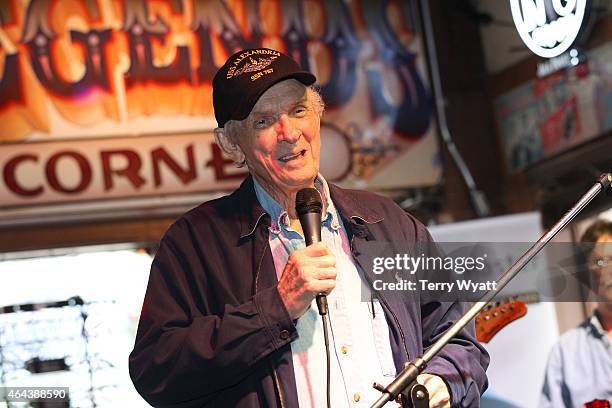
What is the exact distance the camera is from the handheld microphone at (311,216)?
181cm

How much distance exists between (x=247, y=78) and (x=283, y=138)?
0.15 meters

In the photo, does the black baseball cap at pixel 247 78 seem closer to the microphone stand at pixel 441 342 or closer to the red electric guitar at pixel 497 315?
the microphone stand at pixel 441 342

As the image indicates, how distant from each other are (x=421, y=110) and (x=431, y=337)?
16.4ft

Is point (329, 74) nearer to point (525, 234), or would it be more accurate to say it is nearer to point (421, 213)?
point (421, 213)

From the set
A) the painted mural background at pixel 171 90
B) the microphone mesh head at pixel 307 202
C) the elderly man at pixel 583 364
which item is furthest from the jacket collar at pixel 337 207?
the painted mural background at pixel 171 90

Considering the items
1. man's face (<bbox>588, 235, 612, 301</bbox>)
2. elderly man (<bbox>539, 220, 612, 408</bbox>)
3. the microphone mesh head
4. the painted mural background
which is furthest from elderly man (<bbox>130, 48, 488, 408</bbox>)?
the painted mural background

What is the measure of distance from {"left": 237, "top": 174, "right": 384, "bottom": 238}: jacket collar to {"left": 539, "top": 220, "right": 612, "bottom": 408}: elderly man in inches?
57.0

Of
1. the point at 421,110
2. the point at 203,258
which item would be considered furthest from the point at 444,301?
the point at 421,110

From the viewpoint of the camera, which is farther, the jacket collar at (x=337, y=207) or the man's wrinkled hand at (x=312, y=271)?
the jacket collar at (x=337, y=207)

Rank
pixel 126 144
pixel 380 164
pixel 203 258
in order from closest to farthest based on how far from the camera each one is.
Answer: pixel 203 258, pixel 126 144, pixel 380 164

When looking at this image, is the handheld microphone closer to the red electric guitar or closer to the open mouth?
the open mouth

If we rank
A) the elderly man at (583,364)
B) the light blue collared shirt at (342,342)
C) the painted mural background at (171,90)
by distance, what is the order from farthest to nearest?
the painted mural background at (171,90) < the elderly man at (583,364) < the light blue collared shirt at (342,342)

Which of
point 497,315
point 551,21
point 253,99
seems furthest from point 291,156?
point 497,315

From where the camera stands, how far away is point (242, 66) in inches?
85.7
